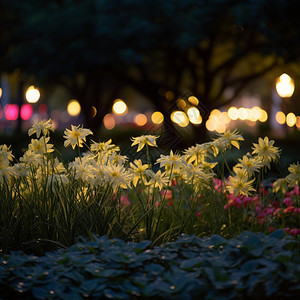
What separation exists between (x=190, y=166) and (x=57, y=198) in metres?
0.98

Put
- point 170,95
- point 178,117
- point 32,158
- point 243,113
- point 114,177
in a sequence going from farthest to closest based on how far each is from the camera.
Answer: point 243,113, point 170,95, point 178,117, point 32,158, point 114,177

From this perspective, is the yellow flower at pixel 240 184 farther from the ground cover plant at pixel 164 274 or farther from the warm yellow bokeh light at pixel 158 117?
the warm yellow bokeh light at pixel 158 117

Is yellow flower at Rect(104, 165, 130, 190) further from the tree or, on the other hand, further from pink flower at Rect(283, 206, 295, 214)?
the tree

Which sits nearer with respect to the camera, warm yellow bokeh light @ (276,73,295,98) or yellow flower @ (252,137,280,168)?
yellow flower @ (252,137,280,168)

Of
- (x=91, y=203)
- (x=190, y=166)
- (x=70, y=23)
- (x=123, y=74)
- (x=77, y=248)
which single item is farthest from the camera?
(x=123, y=74)

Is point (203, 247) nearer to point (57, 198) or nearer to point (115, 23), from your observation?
point (57, 198)

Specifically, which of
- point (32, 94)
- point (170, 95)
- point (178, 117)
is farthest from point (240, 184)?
point (32, 94)

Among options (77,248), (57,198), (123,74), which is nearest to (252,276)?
(77,248)

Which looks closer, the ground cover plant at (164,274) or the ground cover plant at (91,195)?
the ground cover plant at (164,274)

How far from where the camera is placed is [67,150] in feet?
41.5

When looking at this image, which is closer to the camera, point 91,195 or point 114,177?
point 114,177

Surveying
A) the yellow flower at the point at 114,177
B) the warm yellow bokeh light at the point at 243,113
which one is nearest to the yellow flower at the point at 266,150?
the yellow flower at the point at 114,177

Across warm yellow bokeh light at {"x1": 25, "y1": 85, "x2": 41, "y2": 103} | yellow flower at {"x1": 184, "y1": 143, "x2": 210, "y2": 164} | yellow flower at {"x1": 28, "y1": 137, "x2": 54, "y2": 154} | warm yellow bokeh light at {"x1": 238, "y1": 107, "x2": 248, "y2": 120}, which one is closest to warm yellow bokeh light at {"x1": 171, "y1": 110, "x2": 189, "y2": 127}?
yellow flower at {"x1": 184, "y1": 143, "x2": 210, "y2": 164}

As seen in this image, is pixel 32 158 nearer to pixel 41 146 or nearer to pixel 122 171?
pixel 41 146
